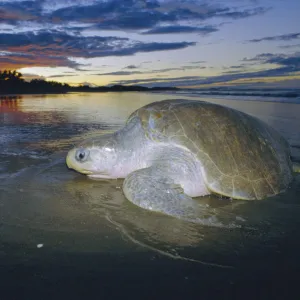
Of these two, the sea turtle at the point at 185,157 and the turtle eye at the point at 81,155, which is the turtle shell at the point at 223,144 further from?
the turtle eye at the point at 81,155

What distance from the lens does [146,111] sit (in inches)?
128

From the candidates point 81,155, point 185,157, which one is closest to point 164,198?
point 185,157

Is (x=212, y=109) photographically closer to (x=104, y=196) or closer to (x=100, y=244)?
(x=104, y=196)

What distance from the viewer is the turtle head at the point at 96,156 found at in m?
3.18

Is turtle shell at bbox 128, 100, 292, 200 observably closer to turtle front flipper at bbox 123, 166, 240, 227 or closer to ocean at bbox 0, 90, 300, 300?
ocean at bbox 0, 90, 300, 300

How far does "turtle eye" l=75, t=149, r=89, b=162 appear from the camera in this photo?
319 cm

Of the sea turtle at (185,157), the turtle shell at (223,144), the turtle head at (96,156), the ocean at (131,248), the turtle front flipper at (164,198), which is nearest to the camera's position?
the ocean at (131,248)

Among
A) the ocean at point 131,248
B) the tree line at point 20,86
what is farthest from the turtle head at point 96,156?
the tree line at point 20,86

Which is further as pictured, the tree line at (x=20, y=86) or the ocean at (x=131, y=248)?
the tree line at (x=20, y=86)

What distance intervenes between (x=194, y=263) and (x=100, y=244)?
66 centimetres

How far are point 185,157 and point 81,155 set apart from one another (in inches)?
46.8

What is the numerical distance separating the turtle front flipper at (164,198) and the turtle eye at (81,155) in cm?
70

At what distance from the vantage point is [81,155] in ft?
10.5

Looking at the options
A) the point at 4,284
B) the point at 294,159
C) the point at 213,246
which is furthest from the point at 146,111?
the point at 294,159
